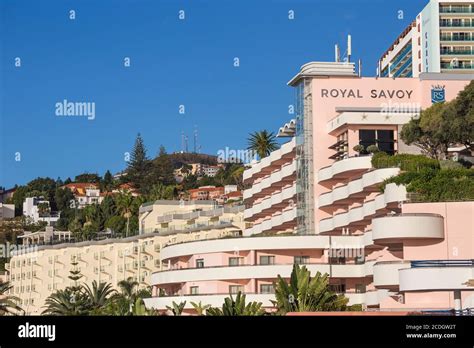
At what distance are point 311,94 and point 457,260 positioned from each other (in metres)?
29.5

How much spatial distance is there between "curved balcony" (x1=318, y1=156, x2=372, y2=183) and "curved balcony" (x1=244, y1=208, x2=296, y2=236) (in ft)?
28.2

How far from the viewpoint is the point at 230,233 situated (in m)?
106

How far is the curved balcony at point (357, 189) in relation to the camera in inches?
2761

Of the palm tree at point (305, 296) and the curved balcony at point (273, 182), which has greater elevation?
the curved balcony at point (273, 182)

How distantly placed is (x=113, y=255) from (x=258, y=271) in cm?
5671

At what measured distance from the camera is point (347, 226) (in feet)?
248

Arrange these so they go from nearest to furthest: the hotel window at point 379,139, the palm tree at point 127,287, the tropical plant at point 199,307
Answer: the tropical plant at point 199,307, the hotel window at point 379,139, the palm tree at point 127,287

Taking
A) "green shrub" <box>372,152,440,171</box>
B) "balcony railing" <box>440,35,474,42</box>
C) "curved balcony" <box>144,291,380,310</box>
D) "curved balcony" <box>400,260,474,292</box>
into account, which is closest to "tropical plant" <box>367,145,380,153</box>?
"green shrub" <box>372,152,440,171</box>

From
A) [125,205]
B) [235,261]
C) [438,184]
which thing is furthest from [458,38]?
[438,184]

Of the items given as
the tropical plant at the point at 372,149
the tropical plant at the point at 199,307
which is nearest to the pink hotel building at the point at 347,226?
the tropical plant at the point at 199,307

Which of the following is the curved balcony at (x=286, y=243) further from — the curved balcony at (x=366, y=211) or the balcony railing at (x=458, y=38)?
the balcony railing at (x=458, y=38)

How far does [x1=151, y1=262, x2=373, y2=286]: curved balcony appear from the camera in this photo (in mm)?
72875

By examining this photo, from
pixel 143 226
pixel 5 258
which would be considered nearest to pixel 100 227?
pixel 5 258

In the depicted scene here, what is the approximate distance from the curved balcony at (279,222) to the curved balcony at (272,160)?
19.2 ft
